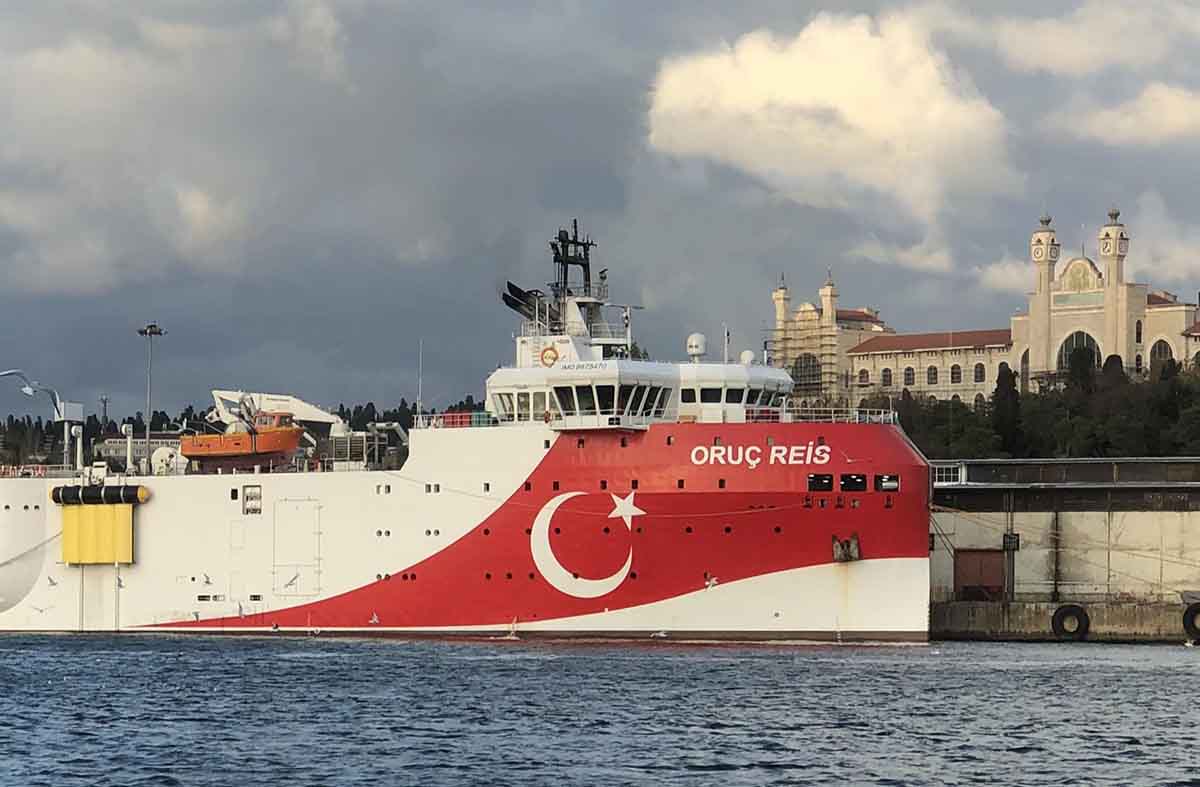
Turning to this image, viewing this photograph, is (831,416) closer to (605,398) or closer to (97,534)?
(605,398)

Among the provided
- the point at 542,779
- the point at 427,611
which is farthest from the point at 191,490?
the point at 542,779

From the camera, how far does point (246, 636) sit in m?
45.5

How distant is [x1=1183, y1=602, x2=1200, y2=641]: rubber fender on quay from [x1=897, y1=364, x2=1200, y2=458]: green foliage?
2599 cm

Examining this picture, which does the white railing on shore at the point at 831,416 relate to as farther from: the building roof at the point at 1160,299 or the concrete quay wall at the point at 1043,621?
the building roof at the point at 1160,299

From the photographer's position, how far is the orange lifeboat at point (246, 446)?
157 ft

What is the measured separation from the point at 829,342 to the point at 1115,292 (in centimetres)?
2568

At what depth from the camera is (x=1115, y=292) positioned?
128625 millimetres

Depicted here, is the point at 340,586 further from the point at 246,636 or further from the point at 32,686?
the point at 32,686

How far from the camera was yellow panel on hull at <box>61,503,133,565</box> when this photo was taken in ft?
153

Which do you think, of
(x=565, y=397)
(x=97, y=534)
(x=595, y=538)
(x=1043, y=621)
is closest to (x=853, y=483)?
(x=595, y=538)

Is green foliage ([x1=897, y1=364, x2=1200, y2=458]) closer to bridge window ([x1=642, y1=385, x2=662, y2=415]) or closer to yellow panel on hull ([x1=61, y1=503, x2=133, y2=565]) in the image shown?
bridge window ([x1=642, y1=385, x2=662, y2=415])

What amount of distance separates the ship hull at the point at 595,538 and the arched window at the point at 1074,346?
90482mm

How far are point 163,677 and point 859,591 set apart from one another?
13895 mm

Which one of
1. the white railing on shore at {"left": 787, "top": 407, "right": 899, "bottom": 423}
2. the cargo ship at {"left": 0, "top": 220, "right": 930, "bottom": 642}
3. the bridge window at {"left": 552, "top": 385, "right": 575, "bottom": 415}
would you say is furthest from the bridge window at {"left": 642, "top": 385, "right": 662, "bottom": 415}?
the white railing on shore at {"left": 787, "top": 407, "right": 899, "bottom": 423}
